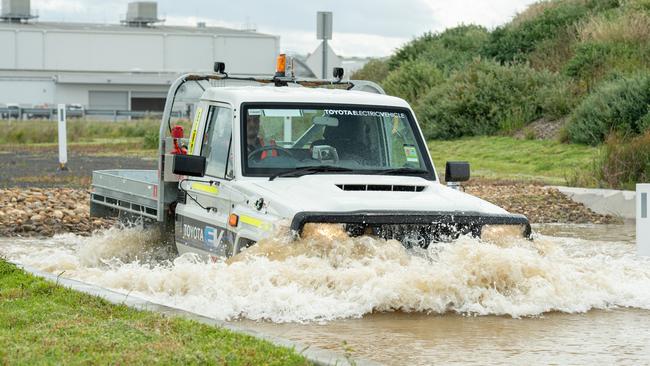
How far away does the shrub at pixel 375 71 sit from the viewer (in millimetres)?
48375

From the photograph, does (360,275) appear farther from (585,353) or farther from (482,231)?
(585,353)

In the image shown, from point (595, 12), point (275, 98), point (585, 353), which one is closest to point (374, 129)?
point (275, 98)

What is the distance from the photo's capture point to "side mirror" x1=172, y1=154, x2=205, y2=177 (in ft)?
36.8

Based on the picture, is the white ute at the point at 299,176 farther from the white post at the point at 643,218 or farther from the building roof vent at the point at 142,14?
the building roof vent at the point at 142,14

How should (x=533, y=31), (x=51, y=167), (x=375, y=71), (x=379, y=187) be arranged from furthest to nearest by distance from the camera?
(x=375, y=71) → (x=533, y=31) → (x=51, y=167) → (x=379, y=187)

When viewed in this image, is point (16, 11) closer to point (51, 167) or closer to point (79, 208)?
point (51, 167)

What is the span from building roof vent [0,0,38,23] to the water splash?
96810 millimetres

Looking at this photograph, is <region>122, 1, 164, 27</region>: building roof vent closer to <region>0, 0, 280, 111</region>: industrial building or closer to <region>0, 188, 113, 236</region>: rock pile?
<region>0, 0, 280, 111</region>: industrial building

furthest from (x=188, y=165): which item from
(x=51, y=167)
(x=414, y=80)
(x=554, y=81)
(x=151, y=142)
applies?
(x=151, y=142)

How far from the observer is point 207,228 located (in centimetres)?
1148

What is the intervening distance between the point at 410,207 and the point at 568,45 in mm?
29494

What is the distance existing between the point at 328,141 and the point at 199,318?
3.34 meters

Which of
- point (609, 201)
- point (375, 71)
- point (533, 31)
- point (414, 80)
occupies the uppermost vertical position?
point (533, 31)

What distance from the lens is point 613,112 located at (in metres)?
28.5
